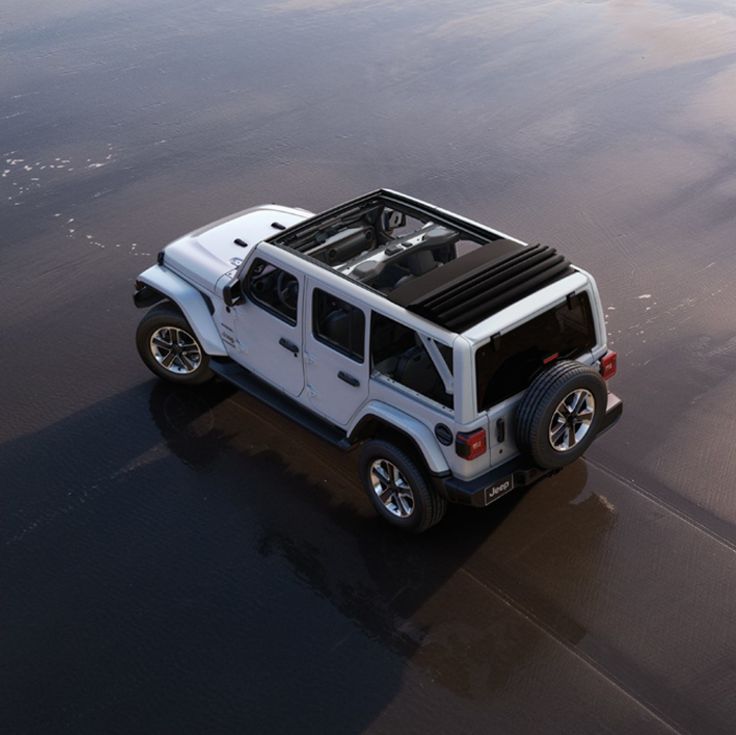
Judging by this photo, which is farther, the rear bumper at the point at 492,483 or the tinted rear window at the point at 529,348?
the rear bumper at the point at 492,483

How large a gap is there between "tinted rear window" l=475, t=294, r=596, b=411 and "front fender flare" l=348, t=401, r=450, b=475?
0.39 metres

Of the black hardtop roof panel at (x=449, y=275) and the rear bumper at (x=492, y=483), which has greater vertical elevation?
the black hardtop roof panel at (x=449, y=275)

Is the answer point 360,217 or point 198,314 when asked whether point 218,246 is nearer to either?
point 198,314

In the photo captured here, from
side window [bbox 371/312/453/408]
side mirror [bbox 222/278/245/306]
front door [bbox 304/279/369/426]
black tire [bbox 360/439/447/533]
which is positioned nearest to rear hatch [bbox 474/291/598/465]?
side window [bbox 371/312/453/408]

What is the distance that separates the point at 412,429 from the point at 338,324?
2.95ft

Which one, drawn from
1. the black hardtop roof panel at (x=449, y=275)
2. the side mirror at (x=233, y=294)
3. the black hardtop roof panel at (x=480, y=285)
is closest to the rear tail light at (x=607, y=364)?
the black hardtop roof panel at (x=480, y=285)

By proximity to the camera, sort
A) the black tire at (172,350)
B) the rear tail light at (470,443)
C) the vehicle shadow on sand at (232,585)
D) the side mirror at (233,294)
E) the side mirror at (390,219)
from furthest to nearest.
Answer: the black tire at (172,350), the side mirror at (390,219), the side mirror at (233,294), the rear tail light at (470,443), the vehicle shadow on sand at (232,585)

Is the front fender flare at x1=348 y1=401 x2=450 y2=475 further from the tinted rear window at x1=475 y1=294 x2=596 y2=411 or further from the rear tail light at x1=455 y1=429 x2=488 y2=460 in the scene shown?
the tinted rear window at x1=475 y1=294 x2=596 y2=411

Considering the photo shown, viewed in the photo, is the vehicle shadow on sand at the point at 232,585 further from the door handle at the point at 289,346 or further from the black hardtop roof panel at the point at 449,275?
A: the black hardtop roof panel at the point at 449,275

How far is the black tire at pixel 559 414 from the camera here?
5762mm

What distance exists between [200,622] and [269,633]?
43 centimetres

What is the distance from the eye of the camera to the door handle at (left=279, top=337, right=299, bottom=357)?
6.74 metres

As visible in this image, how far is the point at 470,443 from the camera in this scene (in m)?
5.74

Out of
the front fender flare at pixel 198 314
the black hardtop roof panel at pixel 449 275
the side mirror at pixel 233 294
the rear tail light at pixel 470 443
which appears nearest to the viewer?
the rear tail light at pixel 470 443
